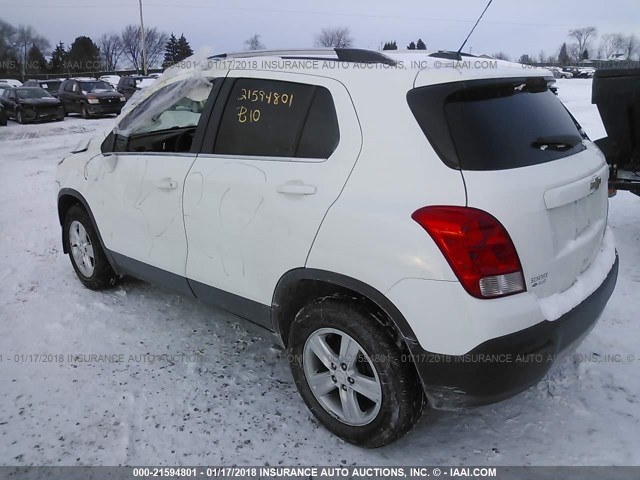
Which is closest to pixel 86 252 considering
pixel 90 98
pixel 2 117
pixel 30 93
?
pixel 2 117

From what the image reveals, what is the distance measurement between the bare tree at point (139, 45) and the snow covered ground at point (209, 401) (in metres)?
81.9

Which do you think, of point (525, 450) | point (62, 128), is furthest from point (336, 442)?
point (62, 128)

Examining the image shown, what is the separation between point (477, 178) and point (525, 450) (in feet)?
4.68

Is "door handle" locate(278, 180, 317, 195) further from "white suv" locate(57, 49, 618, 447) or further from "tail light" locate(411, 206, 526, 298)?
"tail light" locate(411, 206, 526, 298)

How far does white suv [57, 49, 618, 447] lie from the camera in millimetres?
2127

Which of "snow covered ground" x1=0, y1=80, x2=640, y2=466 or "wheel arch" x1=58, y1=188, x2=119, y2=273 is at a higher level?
"wheel arch" x1=58, y1=188, x2=119, y2=273

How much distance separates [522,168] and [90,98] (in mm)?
22678

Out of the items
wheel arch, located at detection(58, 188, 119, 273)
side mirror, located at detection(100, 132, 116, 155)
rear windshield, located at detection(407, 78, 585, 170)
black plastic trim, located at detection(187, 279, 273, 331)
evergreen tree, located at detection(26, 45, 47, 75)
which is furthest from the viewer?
evergreen tree, located at detection(26, 45, 47, 75)

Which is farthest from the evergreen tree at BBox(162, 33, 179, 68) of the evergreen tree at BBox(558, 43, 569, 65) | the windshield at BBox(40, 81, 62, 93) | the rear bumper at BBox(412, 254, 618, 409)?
the rear bumper at BBox(412, 254, 618, 409)

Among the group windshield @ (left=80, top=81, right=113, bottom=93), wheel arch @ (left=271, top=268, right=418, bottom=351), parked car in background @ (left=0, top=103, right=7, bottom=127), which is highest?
windshield @ (left=80, top=81, right=113, bottom=93)

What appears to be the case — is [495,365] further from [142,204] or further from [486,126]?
[142,204]

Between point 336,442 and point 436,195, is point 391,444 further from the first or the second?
point 436,195

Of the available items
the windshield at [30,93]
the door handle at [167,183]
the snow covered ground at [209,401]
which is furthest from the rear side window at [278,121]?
the windshield at [30,93]

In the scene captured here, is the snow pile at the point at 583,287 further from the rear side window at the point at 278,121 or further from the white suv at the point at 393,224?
the rear side window at the point at 278,121
